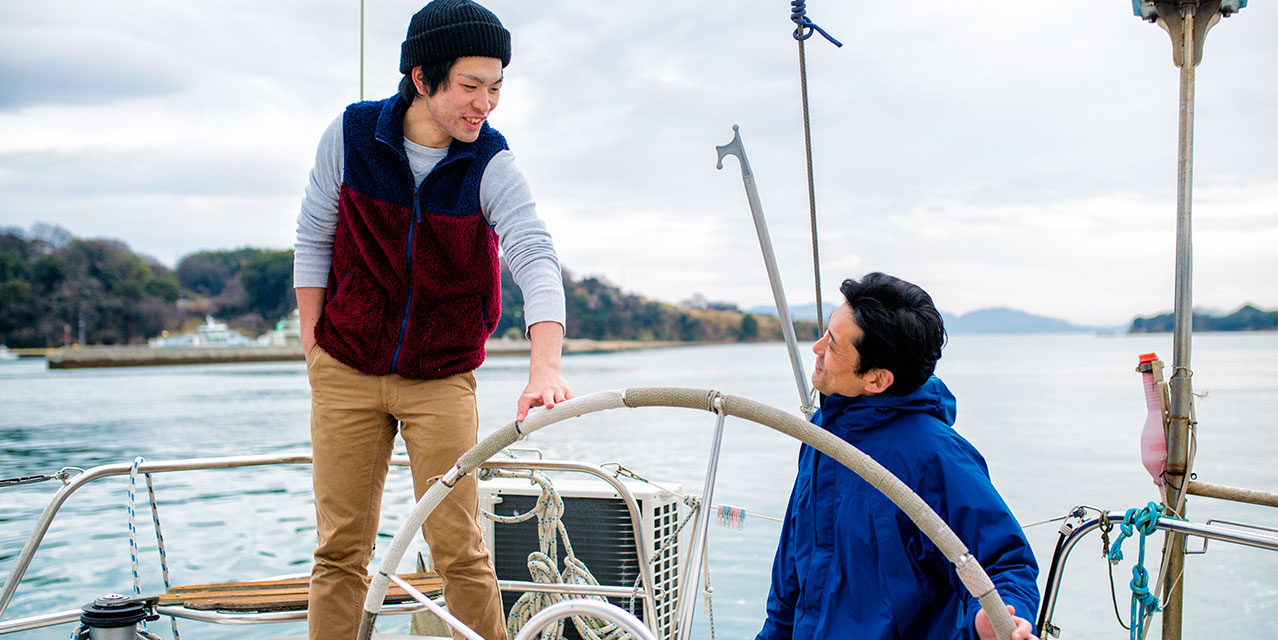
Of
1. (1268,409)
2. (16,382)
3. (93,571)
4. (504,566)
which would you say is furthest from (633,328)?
(504,566)

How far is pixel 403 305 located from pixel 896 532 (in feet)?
3.53

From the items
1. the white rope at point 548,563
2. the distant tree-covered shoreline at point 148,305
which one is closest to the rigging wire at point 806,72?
the white rope at point 548,563

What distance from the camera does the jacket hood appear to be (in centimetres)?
142

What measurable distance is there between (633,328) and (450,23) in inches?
2226

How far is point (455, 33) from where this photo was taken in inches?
66.0

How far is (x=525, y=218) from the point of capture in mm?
1822

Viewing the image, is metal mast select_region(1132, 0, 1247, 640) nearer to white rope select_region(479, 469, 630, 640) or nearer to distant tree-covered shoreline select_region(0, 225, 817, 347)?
white rope select_region(479, 469, 630, 640)

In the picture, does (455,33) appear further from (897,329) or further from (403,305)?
(897,329)

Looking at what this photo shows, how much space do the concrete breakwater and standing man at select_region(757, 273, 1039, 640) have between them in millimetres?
50640

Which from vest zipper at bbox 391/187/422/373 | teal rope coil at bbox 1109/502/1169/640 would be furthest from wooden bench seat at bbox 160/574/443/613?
teal rope coil at bbox 1109/502/1169/640

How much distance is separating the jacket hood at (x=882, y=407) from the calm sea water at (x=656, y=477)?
6.18 ft

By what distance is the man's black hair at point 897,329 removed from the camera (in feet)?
4.61

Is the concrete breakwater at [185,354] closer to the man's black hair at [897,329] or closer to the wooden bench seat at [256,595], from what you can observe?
the wooden bench seat at [256,595]

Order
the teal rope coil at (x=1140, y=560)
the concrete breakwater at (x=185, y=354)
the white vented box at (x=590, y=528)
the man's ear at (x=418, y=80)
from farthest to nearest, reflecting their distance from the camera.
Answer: the concrete breakwater at (x=185, y=354), the white vented box at (x=590, y=528), the man's ear at (x=418, y=80), the teal rope coil at (x=1140, y=560)
